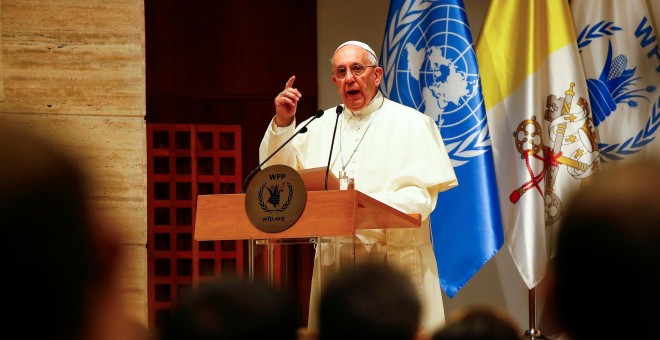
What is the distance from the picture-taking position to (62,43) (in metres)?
4.93

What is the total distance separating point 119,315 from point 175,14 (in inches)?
225

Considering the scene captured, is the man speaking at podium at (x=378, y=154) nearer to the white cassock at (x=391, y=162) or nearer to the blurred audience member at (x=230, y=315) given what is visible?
the white cassock at (x=391, y=162)

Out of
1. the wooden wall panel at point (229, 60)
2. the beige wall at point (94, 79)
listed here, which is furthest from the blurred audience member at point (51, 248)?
the wooden wall panel at point (229, 60)

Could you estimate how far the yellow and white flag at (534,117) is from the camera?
19.0 ft

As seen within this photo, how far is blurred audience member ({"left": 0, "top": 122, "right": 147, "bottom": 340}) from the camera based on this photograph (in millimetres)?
799

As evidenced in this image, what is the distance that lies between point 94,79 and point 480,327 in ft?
14.1

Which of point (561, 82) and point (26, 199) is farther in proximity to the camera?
point (561, 82)

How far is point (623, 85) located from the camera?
234 inches

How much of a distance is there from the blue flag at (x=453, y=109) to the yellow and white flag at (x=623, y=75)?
85 cm

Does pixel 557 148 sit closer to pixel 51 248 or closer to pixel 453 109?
pixel 453 109

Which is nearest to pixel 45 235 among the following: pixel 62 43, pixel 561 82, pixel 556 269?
pixel 556 269

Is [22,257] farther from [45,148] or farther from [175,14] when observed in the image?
[175,14]

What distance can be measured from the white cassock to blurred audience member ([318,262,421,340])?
117 inches

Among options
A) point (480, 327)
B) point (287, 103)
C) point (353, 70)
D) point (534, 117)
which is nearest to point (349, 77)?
point (353, 70)
